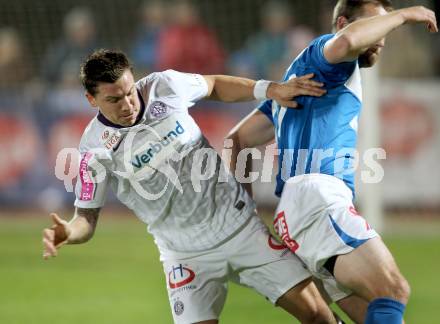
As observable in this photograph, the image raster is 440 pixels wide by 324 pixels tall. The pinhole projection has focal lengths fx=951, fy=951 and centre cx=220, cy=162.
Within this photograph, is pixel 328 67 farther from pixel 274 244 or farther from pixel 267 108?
pixel 274 244

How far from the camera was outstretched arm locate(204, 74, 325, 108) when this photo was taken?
543cm

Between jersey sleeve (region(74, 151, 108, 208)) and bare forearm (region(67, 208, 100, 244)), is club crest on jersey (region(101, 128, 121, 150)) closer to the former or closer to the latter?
jersey sleeve (region(74, 151, 108, 208))

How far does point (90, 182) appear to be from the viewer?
5766 millimetres

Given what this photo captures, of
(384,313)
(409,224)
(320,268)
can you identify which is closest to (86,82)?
(320,268)

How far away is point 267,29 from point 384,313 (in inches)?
423

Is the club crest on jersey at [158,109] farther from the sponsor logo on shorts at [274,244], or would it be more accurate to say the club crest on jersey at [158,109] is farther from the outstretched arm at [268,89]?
the sponsor logo on shorts at [274,244]

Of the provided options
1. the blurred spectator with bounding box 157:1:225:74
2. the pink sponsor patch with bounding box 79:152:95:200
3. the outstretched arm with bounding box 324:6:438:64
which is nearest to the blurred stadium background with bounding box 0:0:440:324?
the blurred spectator with bounding box 157:1:225:74

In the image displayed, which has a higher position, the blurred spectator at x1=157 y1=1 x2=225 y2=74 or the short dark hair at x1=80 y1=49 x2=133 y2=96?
the short dark hair at x1=80 y1=49 x2=133 y2=96

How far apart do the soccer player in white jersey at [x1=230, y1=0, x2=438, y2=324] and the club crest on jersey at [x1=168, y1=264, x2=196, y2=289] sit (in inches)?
27.0

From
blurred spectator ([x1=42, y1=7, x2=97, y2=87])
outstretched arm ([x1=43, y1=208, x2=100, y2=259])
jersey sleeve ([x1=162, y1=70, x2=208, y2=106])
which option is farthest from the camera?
blurred spectator ([x1=42, y1=7, x2=97, y2=87])

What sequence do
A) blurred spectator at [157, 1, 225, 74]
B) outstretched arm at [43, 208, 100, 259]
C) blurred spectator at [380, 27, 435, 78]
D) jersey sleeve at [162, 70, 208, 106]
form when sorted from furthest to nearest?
1. blurred spectator at [157, 1, 225, 74]
2. blurred spectator at [380, 27, 435, 78]
3. jersey sleeve at [162, 70, 208, 106]
4. outstretched arm at [43, 208, 100, 259]

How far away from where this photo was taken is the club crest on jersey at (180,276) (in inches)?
230

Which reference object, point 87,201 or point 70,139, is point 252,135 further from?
point 70,139

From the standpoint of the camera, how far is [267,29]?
49.9 ft
